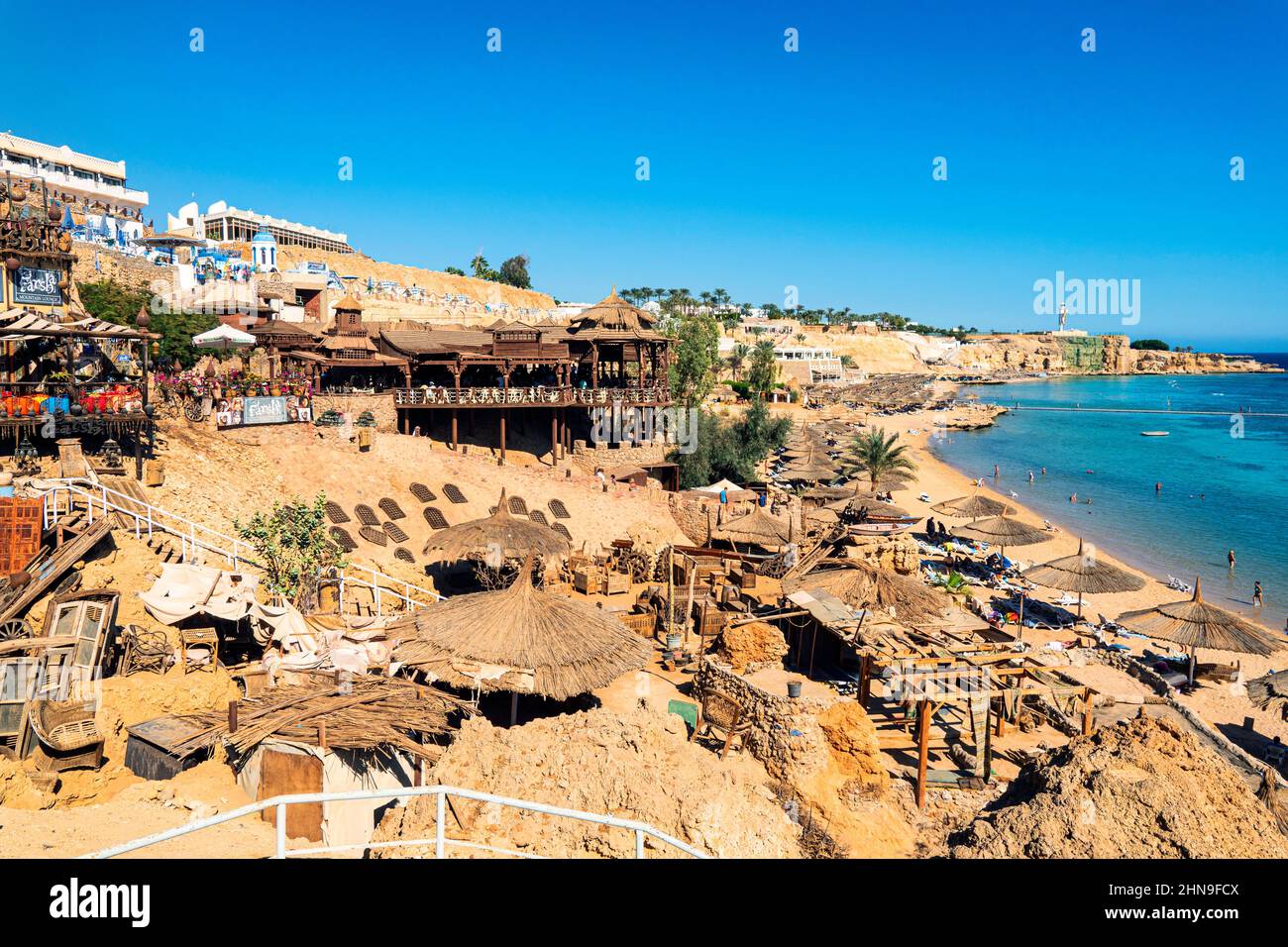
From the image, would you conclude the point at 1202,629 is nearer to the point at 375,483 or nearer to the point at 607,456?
the point at 375,483

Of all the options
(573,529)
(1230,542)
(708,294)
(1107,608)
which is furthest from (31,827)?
(708,294)

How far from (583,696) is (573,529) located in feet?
44.0

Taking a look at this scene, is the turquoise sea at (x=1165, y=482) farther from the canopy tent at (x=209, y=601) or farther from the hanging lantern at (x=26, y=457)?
the hanging lantern at (x=26, y=457)

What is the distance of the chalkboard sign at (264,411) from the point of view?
26.8 metres

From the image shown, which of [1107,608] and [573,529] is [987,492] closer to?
[1107,608]

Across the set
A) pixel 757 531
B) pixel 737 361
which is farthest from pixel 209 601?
pixel 737 361

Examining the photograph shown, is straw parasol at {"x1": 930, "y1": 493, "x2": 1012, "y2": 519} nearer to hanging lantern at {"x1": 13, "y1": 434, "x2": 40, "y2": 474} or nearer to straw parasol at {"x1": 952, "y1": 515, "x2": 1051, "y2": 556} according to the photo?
straw parasol at {"x1": 952, "y1": 515, "x2": 1051, "y2": 556}

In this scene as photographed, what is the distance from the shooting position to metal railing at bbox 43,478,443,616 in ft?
57.9

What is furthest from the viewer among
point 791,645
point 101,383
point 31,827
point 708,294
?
point 708,294

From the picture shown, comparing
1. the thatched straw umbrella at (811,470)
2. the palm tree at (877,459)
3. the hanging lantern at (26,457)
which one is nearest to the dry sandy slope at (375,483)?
the hanging lantern at (26,457)

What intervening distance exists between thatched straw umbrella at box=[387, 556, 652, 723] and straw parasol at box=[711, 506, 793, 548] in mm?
12196

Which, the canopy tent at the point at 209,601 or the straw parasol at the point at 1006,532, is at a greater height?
the canopy tent at the point at 209,601

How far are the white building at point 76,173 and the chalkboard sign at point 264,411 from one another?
40662mm

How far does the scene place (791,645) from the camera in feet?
66.6
